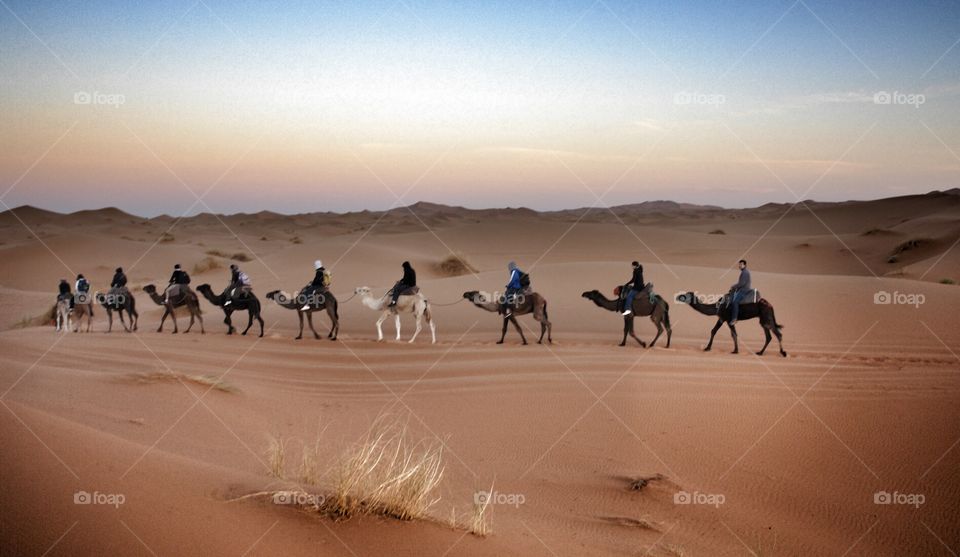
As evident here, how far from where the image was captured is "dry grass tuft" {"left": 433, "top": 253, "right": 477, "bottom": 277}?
39.0 meters

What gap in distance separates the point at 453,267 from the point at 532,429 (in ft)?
94.4

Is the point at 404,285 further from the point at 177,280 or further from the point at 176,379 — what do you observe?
the point at 176,379

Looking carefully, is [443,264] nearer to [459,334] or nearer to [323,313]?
[323,313]

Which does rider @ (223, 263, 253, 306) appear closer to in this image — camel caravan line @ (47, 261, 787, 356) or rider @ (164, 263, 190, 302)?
camel caravan line @ (47, 261, 787, 356)

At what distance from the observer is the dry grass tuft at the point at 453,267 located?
128ft

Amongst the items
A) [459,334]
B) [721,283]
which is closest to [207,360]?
[459,334]

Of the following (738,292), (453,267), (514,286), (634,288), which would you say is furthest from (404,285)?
(453,267)

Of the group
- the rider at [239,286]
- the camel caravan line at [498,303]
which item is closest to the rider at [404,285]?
the camel caravan line at [498,303]

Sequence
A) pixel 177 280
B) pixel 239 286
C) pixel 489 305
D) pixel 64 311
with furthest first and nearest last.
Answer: pixel 64 311 → pixel 177 280 → pixel 239 286 → pixel 489 305

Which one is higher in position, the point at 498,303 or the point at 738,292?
the point at 738,292

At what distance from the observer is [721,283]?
26344mm

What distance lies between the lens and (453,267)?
3950 cm

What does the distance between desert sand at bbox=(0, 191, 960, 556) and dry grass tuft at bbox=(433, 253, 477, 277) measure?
45.2ft

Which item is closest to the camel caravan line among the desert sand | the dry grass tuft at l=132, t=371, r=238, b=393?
the desert sand
